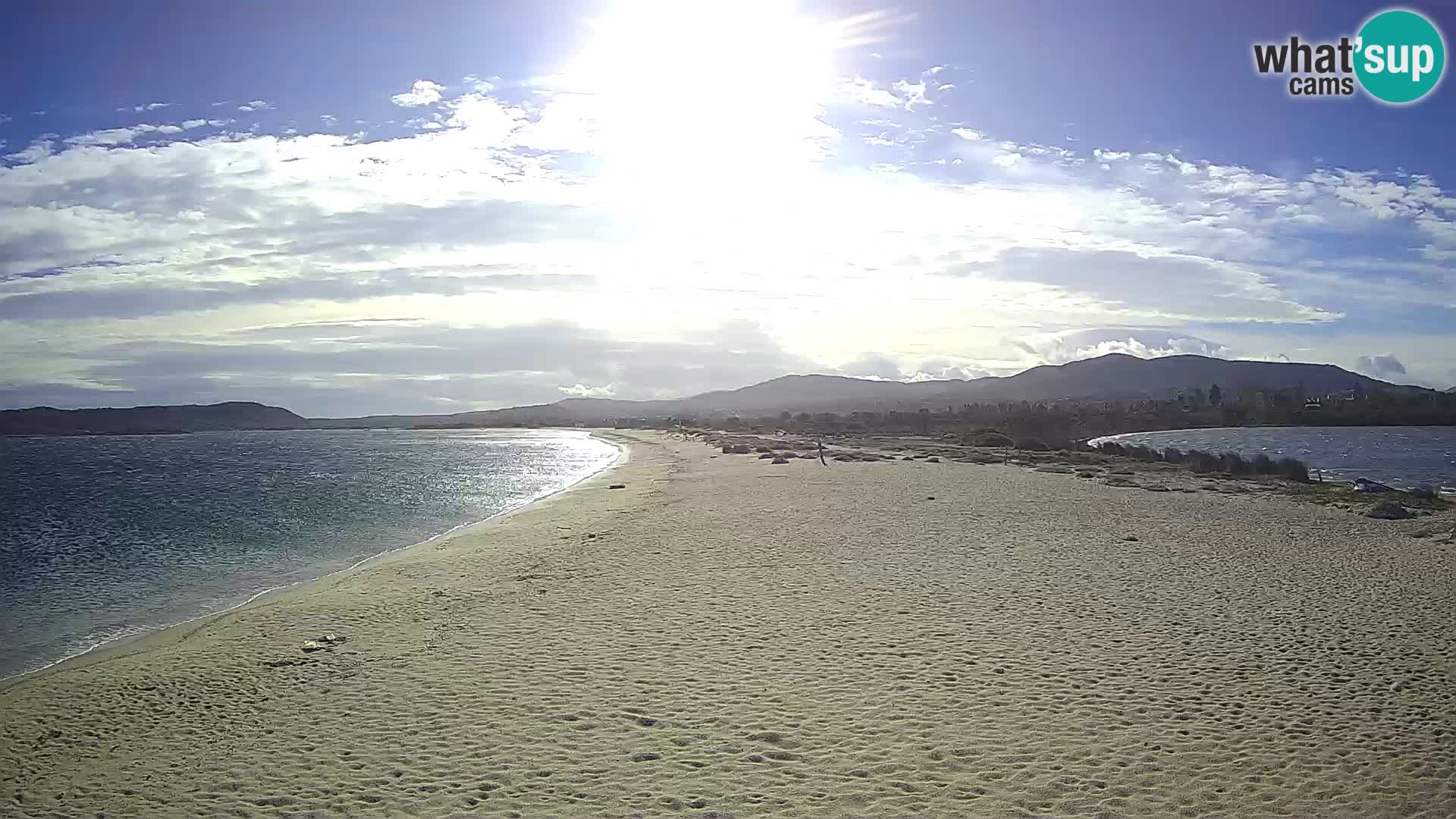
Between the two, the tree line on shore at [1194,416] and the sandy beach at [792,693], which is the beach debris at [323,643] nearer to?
the sandy beach at [792,693]

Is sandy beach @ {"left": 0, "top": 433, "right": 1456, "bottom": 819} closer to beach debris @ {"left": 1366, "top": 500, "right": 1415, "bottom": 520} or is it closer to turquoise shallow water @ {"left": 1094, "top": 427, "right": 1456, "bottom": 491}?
beach debris @ {"left": 1366, "top": 500, "right": 1415, "bottom": 520}

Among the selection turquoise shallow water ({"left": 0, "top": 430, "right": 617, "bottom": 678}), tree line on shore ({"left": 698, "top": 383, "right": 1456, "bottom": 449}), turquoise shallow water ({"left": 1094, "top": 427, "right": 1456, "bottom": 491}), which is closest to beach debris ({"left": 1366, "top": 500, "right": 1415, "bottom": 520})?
turquoise shallow water ({"left": 1094, "top": 427, "right": 1456, "bottom": 491})

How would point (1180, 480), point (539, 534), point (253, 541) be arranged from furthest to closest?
point (1180, 480)
point (253, 541)
point (539, 534)

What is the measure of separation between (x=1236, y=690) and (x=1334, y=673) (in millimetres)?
1295

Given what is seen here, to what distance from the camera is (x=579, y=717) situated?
788 centimetres

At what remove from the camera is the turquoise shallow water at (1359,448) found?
44906 millimetres

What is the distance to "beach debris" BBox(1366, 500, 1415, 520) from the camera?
21594 millimetres

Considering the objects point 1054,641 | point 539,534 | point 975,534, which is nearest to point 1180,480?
point 975,534

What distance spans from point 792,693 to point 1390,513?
20.2 m

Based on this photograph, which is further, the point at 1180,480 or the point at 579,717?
the point at 1180,480

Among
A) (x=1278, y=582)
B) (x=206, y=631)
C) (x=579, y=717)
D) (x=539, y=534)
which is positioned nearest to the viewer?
(x=579, y=717)

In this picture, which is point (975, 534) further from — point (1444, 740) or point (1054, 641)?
point (1444, 740)

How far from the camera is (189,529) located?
86.7 ft

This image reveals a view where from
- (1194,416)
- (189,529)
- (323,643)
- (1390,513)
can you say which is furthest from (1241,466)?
(1194,416)
